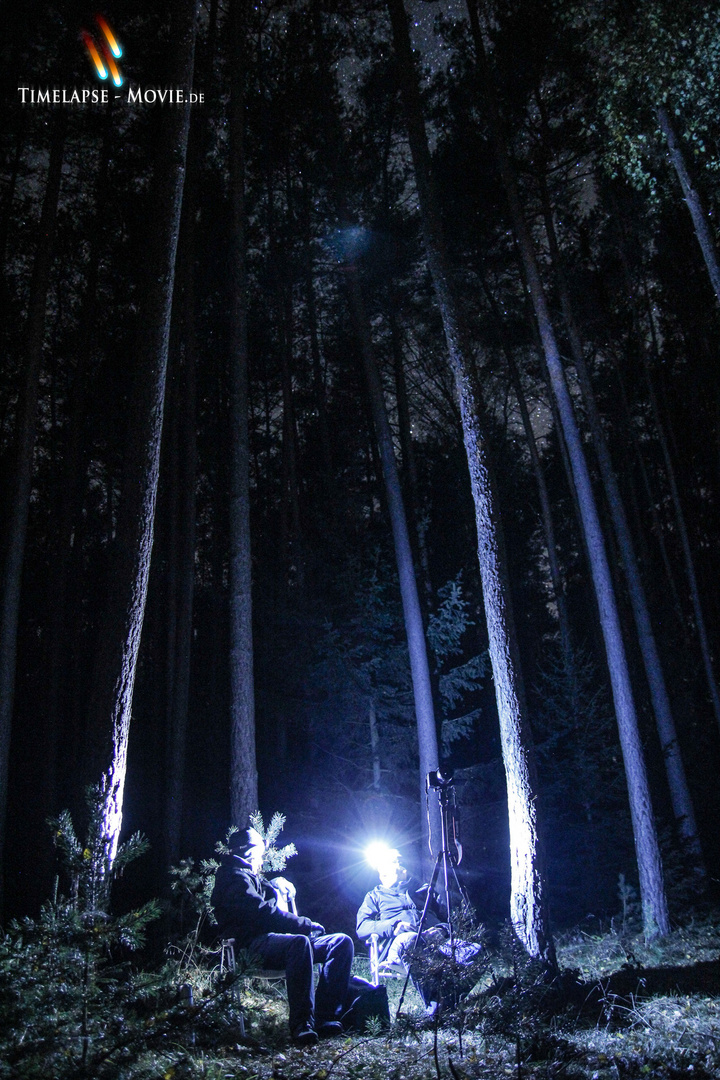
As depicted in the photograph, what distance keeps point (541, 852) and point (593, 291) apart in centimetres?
1413

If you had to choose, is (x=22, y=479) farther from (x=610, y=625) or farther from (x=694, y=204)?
(x=694, y=204)

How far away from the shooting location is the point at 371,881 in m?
11.2

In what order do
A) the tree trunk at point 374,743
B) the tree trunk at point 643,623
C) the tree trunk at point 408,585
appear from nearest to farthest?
1. the tree trunk at point 408,585
2. the tree trunk at point 643,623
3. the tree trunk at point 374,743

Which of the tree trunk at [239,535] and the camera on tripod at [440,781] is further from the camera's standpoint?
the tree trunk at [239,535]

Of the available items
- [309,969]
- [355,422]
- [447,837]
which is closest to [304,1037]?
[309,969]

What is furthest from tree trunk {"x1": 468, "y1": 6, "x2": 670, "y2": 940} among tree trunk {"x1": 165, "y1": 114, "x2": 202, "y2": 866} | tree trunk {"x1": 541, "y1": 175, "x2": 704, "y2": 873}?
tree trunk {"x1": 165, "y1": 114, "x2": 202, "y2": 866}

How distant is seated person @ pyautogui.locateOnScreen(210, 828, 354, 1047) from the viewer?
4.58m

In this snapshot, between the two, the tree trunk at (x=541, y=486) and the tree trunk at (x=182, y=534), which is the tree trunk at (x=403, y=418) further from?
the tree trunk at (x=182, y=534)

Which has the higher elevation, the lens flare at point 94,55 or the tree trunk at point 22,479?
the lens flare at point 94,55

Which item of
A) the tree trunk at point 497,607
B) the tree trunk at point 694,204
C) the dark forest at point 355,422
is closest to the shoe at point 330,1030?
the dark forest at point 355,422

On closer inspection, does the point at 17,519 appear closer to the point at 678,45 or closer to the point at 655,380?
the point at 678,45

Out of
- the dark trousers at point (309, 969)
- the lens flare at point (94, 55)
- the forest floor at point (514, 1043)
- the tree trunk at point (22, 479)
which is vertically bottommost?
the forest floor at point (514, 1043)

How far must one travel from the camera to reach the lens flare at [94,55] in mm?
10227

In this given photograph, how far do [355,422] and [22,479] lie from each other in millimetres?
10832
